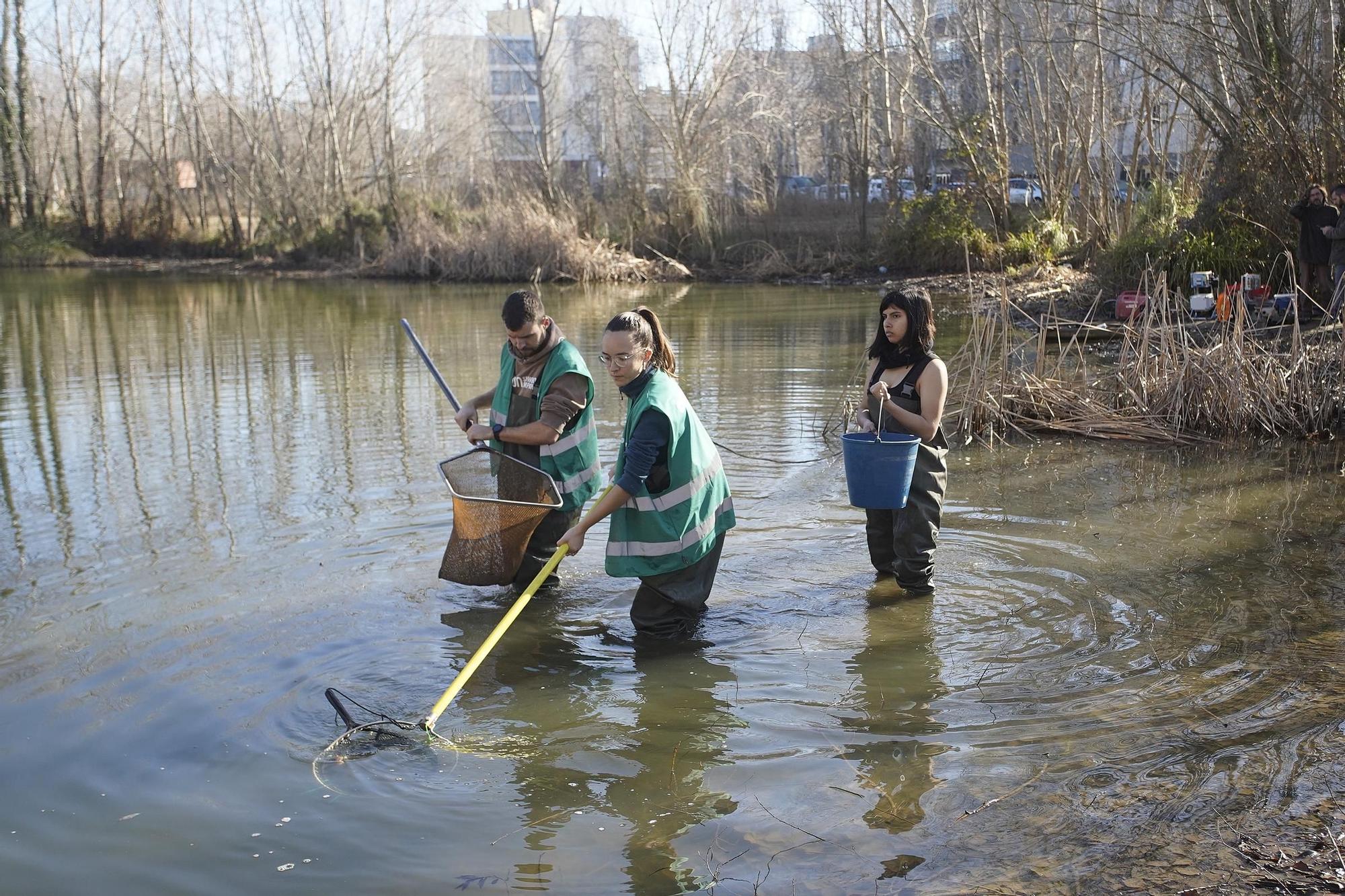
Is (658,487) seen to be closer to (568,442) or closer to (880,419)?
(568,442)

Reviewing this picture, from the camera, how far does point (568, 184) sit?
37094mm

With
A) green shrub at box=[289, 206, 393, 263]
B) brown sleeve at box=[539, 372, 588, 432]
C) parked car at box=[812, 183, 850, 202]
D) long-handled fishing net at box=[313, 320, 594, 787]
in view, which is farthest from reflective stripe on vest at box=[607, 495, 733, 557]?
green shrub at box=[289, 206, 393, 263]

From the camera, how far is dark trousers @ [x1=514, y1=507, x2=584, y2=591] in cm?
605

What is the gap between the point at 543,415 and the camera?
5762mm

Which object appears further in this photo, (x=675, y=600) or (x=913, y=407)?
(x=913, y=407)

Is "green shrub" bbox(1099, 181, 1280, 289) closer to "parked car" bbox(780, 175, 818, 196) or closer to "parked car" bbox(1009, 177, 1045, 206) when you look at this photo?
"parked car" bbox(1009, 177, 1045, 206)

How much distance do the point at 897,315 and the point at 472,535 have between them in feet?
7.46

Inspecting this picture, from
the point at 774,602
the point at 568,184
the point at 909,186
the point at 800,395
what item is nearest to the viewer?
the point at 774,602

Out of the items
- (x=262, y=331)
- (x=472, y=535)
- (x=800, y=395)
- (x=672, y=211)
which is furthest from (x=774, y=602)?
(x=672, y=211)

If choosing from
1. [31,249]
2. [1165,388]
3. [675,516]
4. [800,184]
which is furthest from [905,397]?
[31,249]

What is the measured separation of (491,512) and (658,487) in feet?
3.11

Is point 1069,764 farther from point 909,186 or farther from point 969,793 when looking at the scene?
point 909,186

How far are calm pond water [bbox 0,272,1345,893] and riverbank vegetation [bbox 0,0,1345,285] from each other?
297 inches

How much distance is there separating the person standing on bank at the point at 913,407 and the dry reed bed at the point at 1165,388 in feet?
12.8
